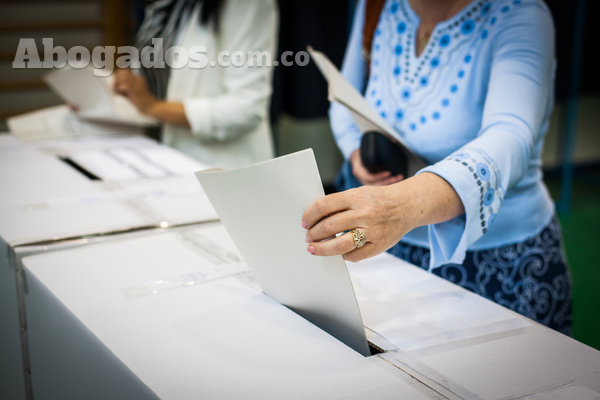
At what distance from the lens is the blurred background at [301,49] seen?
320cm

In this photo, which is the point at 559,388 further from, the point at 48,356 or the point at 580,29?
the point at 580,29

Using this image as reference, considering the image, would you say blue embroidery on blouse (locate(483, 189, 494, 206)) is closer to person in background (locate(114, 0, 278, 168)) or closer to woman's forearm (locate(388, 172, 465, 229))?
woman's forearm (locate(388, 172, 465, 229))

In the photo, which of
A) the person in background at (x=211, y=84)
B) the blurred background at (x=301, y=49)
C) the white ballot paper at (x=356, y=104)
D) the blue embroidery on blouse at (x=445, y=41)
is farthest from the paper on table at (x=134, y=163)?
the blurred background at (x=301, y=49)

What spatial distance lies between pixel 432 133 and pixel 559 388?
20.9 inches

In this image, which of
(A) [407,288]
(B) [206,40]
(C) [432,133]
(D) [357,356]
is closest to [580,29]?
(B) [206,40]

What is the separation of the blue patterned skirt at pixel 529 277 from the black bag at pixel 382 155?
0.67 feet

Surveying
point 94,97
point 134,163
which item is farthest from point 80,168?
point 94,97

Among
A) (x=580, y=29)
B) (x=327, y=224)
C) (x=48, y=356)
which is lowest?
(x=48, y=356)

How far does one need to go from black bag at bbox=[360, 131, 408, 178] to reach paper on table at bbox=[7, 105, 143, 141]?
111 cm

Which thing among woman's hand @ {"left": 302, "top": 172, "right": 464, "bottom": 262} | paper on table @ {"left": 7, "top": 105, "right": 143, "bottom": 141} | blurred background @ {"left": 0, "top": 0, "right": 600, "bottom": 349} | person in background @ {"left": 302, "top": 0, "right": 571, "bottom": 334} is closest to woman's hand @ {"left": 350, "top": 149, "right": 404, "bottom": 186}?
person in background @ {"left": 302, "top": 0, "right": 571, "bottom": 334}

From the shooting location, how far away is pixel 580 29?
311cm

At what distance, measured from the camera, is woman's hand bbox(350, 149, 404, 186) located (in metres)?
1.01

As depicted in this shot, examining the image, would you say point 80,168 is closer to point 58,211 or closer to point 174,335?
point 58,211

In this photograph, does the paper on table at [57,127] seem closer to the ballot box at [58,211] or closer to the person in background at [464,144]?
the ballot box at [58,211]
